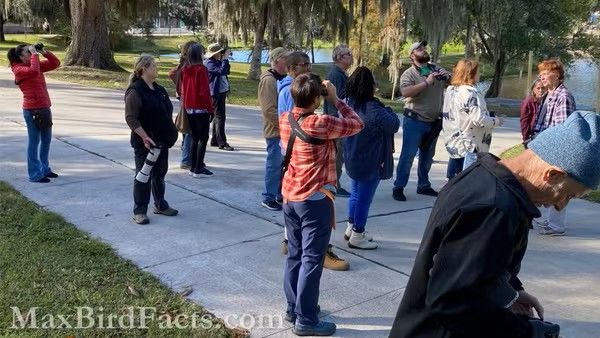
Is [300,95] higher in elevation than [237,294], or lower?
higher

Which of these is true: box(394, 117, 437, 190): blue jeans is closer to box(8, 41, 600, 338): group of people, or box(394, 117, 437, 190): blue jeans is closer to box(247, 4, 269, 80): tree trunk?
box(8, 41, 600, 338): group of people

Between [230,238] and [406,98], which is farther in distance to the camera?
[406,98]

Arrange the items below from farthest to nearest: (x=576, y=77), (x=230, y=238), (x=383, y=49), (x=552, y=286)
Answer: (x=576, y=77) < (x=383, y=49) < (x=230, y=238) < (x=552, y=286)

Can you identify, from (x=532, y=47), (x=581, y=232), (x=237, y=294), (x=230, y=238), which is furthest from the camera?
(x=532, y=47)

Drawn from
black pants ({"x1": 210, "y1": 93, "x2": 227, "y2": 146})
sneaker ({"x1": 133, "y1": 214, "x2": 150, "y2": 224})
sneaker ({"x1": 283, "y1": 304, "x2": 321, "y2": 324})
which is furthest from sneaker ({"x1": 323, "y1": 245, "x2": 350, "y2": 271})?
black pants ({"x1": 210, "y1": 93, "x2": 227, "y2": 146})

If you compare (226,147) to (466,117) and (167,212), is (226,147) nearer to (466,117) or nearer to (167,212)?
(167,212)

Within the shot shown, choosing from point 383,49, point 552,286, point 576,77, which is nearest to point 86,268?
point 552,286

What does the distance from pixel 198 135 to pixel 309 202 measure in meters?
3.79

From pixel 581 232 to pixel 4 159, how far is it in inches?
268

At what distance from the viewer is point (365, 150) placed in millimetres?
4910

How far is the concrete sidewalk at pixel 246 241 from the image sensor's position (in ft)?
13.3

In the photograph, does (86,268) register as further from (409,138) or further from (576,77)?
(576,77)

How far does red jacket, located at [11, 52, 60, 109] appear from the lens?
665 cm

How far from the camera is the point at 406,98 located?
6.77 m
